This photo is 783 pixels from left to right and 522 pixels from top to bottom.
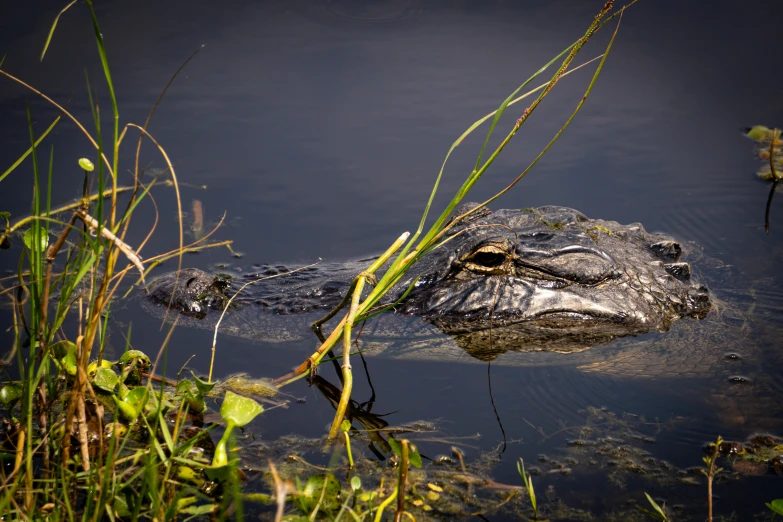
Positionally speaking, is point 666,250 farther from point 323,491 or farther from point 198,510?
point 198,510

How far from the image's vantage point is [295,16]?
7668 millimetres

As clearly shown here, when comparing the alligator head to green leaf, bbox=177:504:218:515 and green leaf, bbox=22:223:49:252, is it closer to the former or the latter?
green leaf, bbox=177:504:218:515

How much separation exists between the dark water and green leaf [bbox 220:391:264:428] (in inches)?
22.8

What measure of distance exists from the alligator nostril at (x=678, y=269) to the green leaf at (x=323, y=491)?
2.46 metres

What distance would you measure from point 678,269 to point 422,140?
9.10 feet

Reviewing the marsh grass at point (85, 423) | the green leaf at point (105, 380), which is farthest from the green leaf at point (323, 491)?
the green leaf at point (105, 380)

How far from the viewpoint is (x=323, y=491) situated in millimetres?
2082

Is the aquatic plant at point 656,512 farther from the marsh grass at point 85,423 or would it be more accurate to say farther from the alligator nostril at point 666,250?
the alligator nostril at point 666,250

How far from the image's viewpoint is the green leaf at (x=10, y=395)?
241 centimetres

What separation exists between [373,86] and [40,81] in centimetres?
305

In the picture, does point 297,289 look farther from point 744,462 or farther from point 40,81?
point 40,81

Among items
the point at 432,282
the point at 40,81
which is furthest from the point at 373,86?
the point at 432,282

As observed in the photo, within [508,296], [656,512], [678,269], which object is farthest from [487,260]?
[656,512]

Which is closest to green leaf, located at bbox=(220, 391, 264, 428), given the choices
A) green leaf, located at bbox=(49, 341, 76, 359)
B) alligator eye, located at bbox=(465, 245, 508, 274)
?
green leaf, located at bbox=(49, 341, 76, 359)
